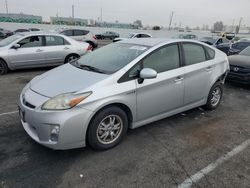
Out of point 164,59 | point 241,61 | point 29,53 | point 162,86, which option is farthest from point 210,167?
point 29,53

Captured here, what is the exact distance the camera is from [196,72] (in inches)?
166

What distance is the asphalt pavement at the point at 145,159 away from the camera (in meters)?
2.66

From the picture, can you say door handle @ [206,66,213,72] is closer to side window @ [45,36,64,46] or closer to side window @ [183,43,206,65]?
side window @ [183,43,206,65]

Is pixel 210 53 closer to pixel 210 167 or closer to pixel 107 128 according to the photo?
pixel 210 167

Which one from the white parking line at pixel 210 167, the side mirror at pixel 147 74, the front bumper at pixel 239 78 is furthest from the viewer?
the front bumper at pixel 239 78

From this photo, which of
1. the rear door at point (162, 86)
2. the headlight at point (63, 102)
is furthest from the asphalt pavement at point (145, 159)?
the headlight at point (63, 102)

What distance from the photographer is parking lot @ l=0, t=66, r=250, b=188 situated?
2.66m

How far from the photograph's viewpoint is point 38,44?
8.27 metres

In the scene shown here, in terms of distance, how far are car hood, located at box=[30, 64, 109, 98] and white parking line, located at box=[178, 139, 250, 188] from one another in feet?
5.66

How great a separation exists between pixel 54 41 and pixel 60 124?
6686 mm

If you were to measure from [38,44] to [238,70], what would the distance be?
6.99 meters

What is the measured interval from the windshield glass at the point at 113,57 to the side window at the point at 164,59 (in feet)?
0.65

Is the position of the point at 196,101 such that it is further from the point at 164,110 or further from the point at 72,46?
the point at 72,46

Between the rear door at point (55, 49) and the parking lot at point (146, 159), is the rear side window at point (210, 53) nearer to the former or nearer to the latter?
the parking lot at point (146, 159)
